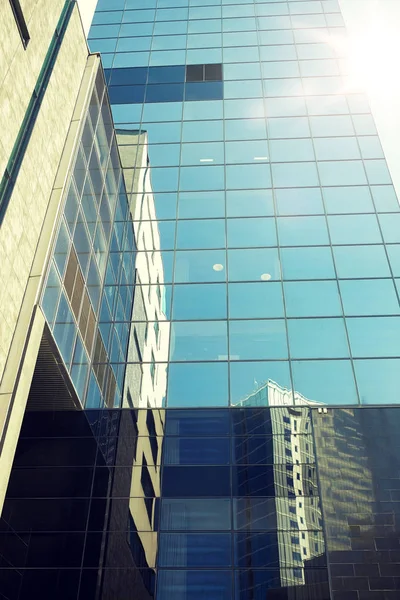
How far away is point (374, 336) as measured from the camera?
24.4 m

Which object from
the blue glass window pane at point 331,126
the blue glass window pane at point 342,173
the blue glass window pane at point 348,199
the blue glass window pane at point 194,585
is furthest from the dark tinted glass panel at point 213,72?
the blue glass window pane at point 194,585

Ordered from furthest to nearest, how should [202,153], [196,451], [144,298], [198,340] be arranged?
[202,153]
[144,298]
[198,340]
[196,451]

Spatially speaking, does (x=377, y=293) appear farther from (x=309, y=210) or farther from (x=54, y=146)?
(x=54, y=146)

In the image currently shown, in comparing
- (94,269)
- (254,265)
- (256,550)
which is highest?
(254,265)

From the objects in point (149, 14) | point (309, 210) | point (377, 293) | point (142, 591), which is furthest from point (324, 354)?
point (149, 14)

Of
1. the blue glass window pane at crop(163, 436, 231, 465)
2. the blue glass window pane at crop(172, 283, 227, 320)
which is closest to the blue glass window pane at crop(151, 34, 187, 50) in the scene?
the blue glass window pane at crop(172, 283, 227, 320)

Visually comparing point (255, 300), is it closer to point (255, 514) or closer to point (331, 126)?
point (255, 514)

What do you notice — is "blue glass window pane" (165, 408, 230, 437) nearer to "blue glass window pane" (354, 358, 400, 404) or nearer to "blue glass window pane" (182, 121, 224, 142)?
"blue glass window pane" (354, 358, 400, 404)

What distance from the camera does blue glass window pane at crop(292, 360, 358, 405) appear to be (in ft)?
74.1

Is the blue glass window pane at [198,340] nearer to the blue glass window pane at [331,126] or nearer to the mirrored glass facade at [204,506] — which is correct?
the mirrored glass facade at [204,506]

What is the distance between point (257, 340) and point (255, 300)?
89.7 inches

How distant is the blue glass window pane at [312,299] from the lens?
83.4 feet

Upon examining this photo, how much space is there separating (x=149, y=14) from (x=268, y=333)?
31.1m

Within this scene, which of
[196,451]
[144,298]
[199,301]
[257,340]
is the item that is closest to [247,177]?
[199,301]
